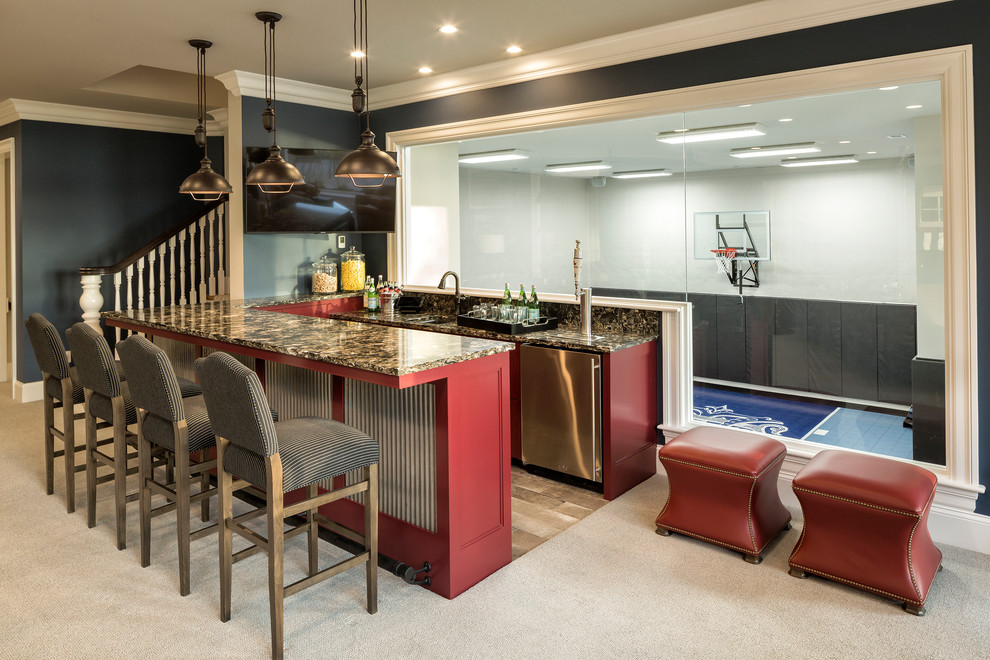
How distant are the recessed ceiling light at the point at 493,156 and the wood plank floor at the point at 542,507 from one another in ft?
7.70

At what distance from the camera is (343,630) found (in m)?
2.53

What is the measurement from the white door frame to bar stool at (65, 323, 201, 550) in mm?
3525

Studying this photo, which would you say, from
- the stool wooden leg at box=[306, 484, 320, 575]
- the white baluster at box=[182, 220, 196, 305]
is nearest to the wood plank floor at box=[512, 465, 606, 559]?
the stool wooden leg at box=[306, 484, 320, 575]

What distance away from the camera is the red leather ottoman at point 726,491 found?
3072 mm

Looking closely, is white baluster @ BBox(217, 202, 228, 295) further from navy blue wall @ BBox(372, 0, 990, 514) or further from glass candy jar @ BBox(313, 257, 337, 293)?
navy blue wall @ BBox(372, 0, 990, 514)

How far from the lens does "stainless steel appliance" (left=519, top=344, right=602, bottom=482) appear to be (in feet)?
12.7

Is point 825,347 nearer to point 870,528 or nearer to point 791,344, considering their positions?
point 791,344

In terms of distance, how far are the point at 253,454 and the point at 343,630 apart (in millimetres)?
725

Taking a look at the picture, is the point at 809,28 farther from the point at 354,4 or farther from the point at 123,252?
the point at 123,252

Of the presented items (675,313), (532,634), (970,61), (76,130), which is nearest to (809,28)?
(970,61)

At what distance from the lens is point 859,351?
3.66 metres

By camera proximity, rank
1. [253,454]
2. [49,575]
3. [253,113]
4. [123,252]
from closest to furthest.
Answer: [253,454] → [49,575] → [253,113] → [123,252]

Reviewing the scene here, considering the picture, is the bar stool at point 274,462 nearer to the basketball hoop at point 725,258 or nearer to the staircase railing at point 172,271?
the basketball hoop at point 725,258

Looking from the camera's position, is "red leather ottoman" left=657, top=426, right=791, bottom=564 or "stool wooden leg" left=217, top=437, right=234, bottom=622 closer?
"stool wooden leg" left=217, top=437, right=234, bottom=622
